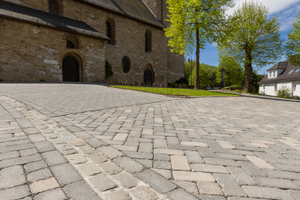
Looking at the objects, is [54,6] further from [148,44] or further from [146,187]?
[146,187]

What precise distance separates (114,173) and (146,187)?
0.35 m

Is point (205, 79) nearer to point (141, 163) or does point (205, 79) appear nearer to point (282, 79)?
point (282, 79)

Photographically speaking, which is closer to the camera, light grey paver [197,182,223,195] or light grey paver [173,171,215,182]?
light grey paver [197,182,223,195]

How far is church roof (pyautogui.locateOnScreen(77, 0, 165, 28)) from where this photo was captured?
1962cm

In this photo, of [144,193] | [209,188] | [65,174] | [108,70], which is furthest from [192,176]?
[108,70]

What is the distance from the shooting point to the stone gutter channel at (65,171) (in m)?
1.26

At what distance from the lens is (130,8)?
2341 centimetres

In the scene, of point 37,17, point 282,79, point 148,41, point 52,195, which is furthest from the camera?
point 282,79

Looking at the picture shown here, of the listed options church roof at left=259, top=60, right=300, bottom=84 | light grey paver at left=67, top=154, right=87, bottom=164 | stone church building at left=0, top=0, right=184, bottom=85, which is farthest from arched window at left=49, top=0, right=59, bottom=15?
church roof at left=259, top=60, right=300, bottom=84

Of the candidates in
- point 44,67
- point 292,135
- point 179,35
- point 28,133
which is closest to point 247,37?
point 179,35

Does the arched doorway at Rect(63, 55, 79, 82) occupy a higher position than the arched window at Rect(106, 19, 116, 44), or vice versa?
the arched window at Rect(106, 19, 116, 44)

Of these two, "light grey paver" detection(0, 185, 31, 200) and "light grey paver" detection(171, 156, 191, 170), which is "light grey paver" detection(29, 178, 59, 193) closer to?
"light grey paver" detection(0, 185, 31, 200)

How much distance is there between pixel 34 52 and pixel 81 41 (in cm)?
417

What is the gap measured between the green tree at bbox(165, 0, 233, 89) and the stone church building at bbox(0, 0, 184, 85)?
309 inches
